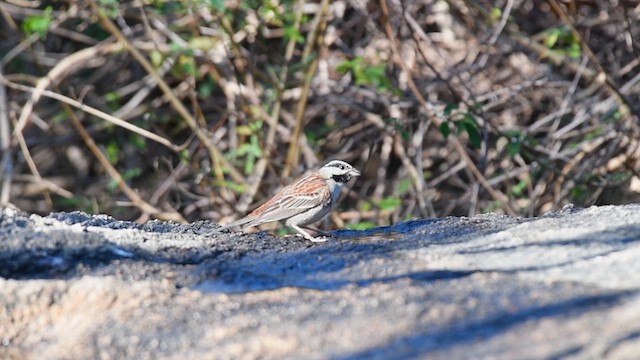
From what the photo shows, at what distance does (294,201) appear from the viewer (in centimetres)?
590

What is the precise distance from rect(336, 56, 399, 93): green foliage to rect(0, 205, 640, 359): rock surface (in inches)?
146

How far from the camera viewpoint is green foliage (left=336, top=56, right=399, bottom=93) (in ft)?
27.2

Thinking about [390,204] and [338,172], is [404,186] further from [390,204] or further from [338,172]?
[338,172]

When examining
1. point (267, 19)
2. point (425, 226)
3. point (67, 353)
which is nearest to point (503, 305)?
point (67, 353)

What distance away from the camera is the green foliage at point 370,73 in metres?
8.30

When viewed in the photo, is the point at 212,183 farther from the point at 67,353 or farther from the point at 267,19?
the point at 67,353

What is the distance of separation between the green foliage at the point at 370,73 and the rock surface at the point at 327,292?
146 inches

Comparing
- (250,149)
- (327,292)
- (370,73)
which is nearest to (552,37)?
(370,73)

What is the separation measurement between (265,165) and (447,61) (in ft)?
6.46

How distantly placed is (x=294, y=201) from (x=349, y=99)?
3.47 metres

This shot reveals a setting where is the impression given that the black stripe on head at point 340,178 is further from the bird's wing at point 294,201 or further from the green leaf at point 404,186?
the green leaf at point 404,186

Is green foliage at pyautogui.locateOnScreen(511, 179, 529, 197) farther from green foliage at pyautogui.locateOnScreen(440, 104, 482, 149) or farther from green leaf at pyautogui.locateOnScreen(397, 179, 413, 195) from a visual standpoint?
green foliage at pyautogui.locateOnScreen(440, 104, 482, 149)

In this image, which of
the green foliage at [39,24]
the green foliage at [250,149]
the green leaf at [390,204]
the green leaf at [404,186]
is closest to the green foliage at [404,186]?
the green leaf at [404,186]

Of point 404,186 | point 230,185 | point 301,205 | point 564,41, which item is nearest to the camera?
point 301,205
